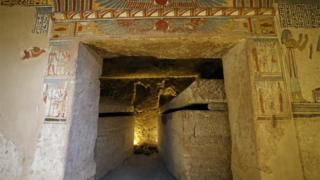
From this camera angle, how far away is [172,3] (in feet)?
6.69

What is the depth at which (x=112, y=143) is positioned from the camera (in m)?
4.02

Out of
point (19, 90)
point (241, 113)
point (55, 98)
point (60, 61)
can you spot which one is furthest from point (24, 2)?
point (241, 113)

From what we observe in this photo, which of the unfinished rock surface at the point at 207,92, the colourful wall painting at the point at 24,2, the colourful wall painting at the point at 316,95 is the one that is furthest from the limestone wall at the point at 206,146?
the colourful wall painting at the point at 24,2

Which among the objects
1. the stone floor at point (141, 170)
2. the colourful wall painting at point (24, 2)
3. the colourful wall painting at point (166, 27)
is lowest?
the stone floor at point (141, 170)

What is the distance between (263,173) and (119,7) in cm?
188

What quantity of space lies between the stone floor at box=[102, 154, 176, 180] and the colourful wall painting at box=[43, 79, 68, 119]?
2.07 m

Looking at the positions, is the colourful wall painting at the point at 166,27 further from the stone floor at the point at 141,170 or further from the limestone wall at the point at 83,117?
the stone floor at the point at 141,170

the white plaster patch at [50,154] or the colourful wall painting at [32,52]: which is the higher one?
the colourful wall painting at [32,52]

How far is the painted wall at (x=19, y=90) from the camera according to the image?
183 cm

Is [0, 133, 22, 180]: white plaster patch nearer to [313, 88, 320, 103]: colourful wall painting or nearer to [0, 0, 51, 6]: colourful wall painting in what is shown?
[0, 0, 51, 6]: colourful wall painting

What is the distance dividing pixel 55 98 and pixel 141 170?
2.64 m

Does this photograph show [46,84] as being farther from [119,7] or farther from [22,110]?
[119,7]

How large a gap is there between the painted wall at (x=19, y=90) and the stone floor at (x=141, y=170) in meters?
1.95

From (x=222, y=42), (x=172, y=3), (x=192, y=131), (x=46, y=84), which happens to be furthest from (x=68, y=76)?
(x=192, y=131)
